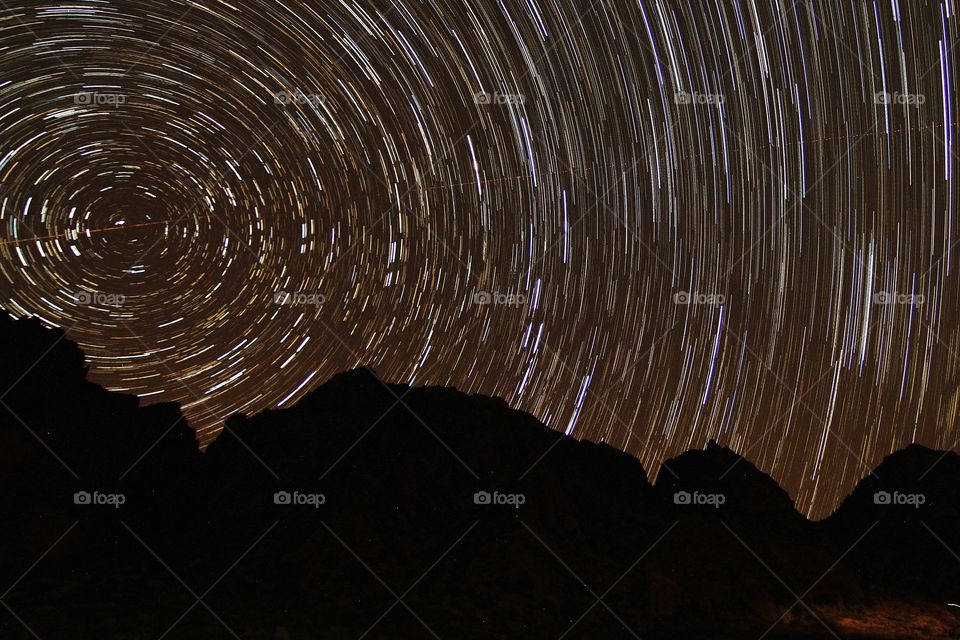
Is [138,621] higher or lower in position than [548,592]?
higher

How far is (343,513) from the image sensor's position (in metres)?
16.0

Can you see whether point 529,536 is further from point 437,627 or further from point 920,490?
point 920,490

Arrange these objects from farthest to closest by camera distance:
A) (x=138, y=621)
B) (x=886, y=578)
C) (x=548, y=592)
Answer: (x=886, y=578)
(x=548, y=592)
(x=138, y=621)

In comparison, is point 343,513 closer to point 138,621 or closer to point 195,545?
point 195,545

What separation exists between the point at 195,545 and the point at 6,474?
14.7ft

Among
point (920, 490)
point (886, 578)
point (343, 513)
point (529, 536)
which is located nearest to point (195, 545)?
point (343, 513)

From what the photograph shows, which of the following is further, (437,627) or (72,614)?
(437,627)

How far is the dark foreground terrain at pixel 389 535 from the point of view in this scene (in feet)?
41.6

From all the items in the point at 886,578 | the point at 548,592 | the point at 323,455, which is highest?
the point at 323,455

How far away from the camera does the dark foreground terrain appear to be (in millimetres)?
12688

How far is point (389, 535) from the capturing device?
626 inches

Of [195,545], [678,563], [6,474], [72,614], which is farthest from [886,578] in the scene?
[6,474]

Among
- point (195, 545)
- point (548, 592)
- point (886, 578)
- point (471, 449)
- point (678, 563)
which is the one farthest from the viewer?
point (886, 578)

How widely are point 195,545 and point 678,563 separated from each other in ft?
42.1
